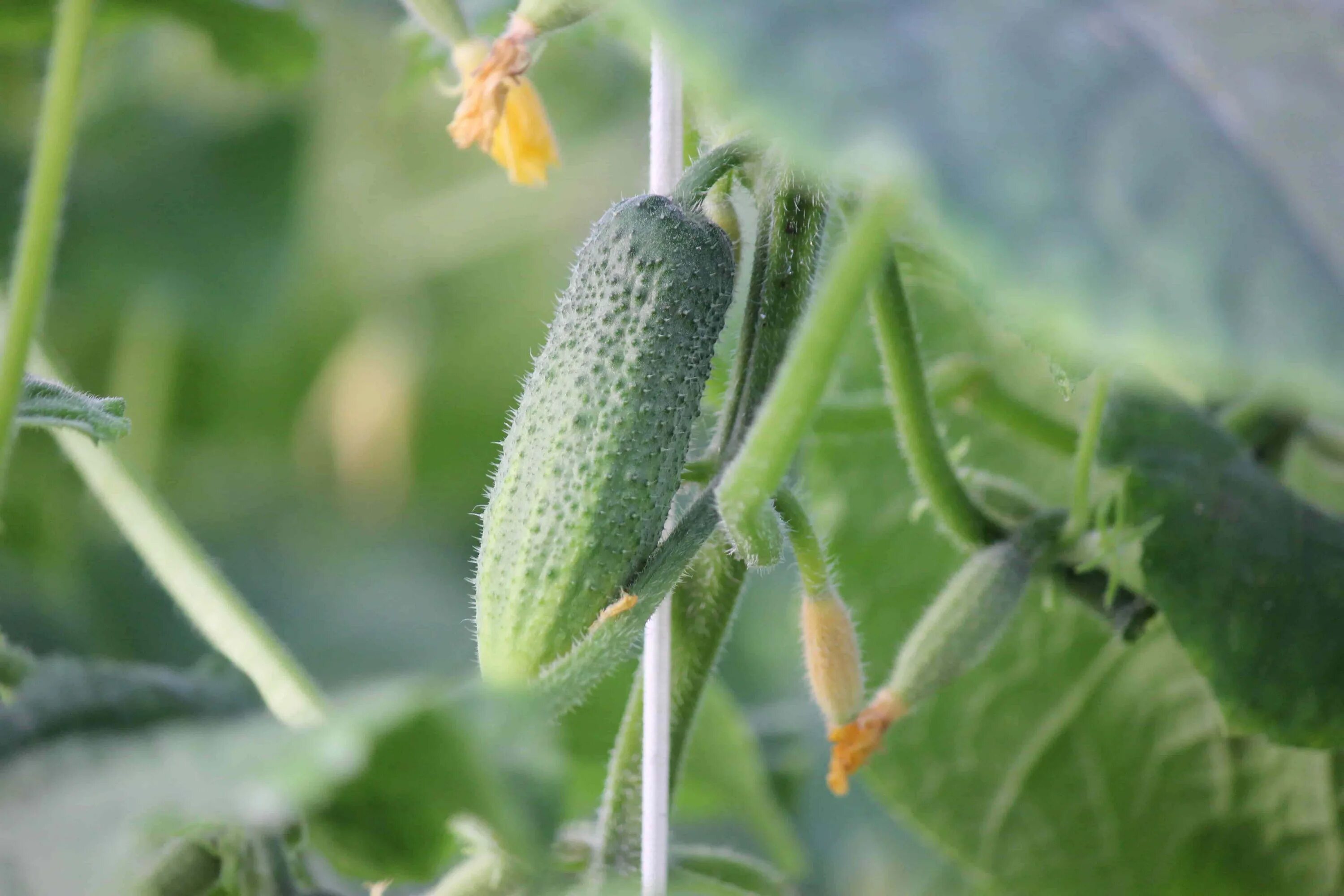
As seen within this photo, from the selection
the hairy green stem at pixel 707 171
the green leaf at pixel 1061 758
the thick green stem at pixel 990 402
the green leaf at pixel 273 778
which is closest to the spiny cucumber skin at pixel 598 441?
A: the hairy green stem at pixel 707 171

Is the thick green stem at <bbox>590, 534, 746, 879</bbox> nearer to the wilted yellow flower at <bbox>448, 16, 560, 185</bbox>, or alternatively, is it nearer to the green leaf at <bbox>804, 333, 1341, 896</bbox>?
the wilted yellow flower at <bbox>448, 16, 560, 185</bbox>

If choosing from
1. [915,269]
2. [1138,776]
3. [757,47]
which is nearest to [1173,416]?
[915,269]

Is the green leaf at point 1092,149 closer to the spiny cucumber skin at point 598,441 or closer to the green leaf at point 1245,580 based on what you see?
the spiny cucumber skin at point 598,441

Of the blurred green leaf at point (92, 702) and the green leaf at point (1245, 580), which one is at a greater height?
the blurred green leaf at point (92, 702)

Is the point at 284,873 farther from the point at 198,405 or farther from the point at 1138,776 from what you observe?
the point at 198,405

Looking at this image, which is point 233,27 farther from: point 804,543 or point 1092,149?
point 1092,149

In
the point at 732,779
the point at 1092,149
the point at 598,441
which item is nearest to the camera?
the point at 1092,149

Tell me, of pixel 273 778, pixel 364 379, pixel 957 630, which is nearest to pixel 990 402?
pixel 957 630

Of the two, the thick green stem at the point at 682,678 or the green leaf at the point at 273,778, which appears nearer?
the green leaf at the point at 273,778
